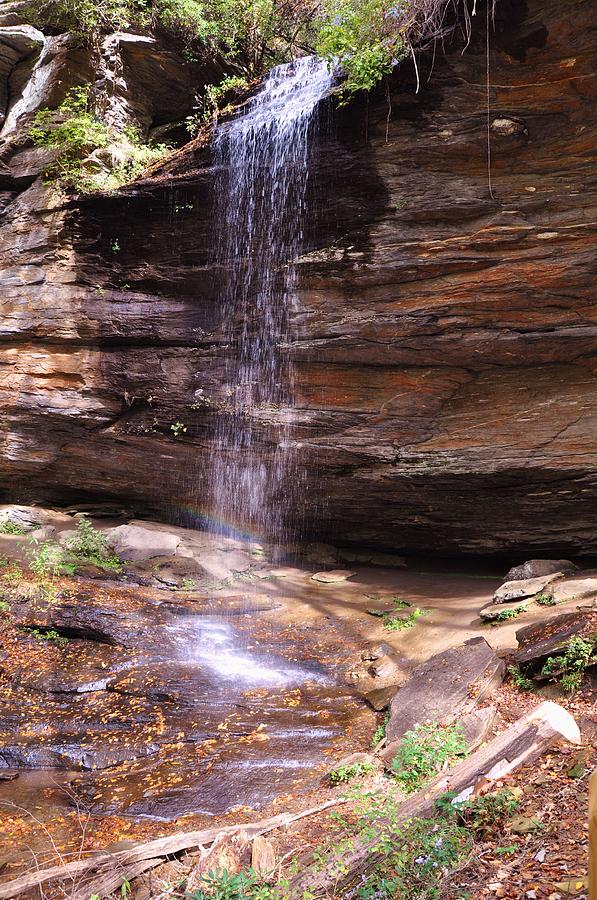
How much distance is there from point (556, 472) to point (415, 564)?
3.51 m

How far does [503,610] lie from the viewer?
265 inches

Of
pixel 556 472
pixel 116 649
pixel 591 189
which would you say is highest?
pixel 591 189

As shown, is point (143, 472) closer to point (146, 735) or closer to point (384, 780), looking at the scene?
point (146, 735)

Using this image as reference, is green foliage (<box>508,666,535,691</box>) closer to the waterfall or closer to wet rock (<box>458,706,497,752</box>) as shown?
wet rock (<box>458,706,497,752</box>)

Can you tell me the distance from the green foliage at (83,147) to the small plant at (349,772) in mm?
9994

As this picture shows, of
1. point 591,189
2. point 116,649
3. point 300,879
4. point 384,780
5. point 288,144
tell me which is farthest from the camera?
point 288,144

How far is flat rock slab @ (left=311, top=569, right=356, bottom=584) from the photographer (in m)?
9.86

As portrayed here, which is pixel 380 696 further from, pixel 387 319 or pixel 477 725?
pixel 387 319

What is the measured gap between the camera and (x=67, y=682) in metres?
5.95

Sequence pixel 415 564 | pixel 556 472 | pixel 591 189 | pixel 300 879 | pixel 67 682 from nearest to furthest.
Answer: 1. pixel 300 879
2. pixel 67 682
3. pixel 591 189
4. pixel 556 472
5. pixel 415 564

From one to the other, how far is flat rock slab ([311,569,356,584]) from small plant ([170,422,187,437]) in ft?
12.0

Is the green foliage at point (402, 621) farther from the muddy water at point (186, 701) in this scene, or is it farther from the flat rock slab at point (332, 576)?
the flat rock slab at point (332, 576)

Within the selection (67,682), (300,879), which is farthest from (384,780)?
(67,682)

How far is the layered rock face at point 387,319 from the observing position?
7750 millimetres
